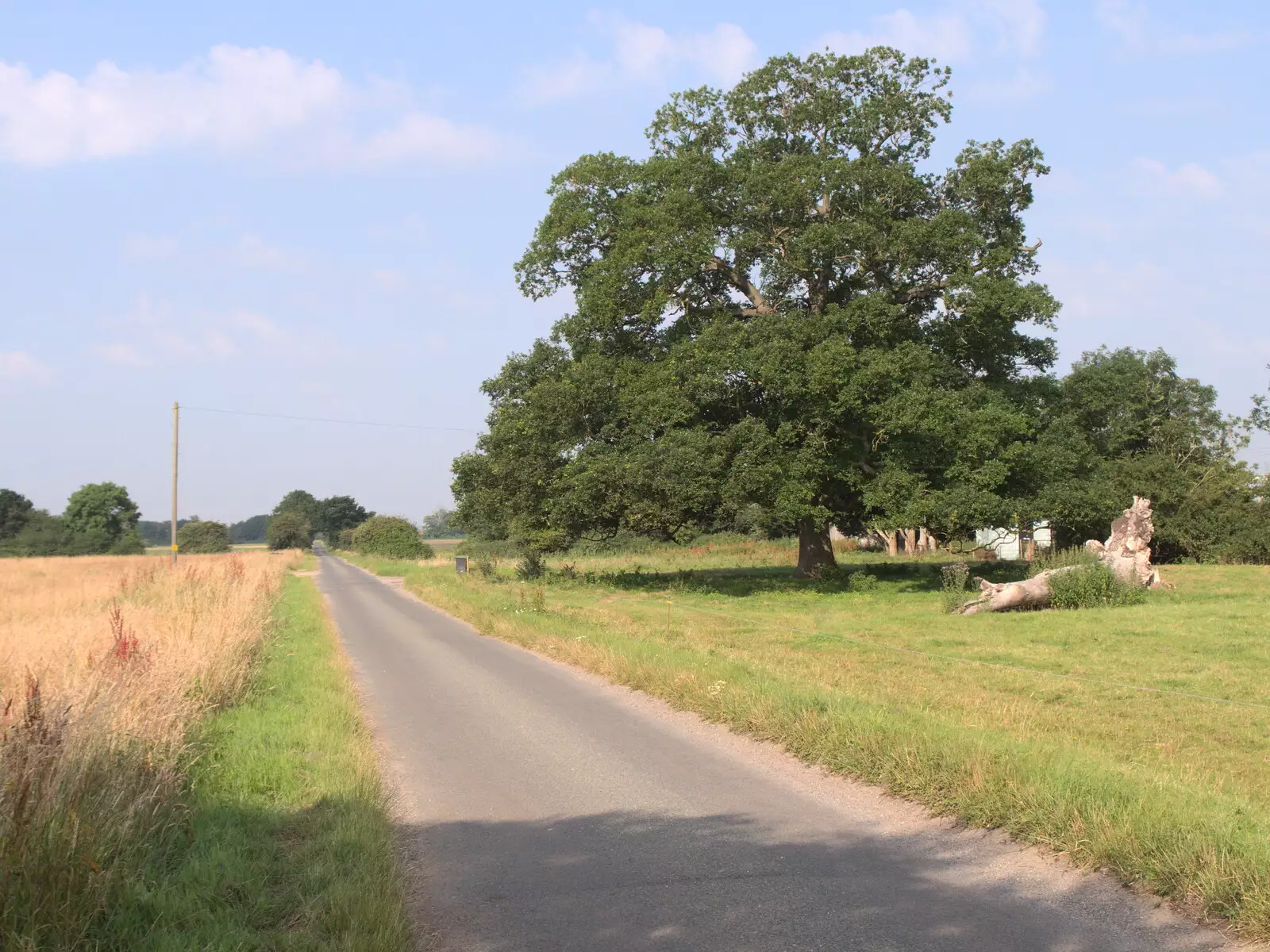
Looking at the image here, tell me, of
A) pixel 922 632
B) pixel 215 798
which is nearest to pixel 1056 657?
pixel 922 632

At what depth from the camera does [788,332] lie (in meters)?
26.8

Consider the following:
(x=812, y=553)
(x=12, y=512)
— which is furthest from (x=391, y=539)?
(x=812, y=553)

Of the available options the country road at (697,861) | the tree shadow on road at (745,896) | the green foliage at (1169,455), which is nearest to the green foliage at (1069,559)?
the green foliage at (1169,455)

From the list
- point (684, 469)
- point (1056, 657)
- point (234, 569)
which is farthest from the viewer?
point (234, 569)

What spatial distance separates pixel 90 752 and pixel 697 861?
3.50 meters

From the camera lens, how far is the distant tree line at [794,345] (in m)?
26.2

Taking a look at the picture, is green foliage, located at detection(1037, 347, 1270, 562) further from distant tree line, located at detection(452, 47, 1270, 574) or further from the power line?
the power line

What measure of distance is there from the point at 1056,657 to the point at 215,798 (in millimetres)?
12114

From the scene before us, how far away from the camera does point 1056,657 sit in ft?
48.6

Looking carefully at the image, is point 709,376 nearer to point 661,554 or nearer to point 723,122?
point 723,122

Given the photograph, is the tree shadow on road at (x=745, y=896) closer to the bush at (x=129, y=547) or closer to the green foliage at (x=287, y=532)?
the bush at (x=129, y=547)

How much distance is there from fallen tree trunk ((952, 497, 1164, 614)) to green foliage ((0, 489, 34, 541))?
108m

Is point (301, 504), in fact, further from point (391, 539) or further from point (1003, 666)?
point (1003, 666)

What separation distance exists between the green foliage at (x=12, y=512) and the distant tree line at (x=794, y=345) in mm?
95591
